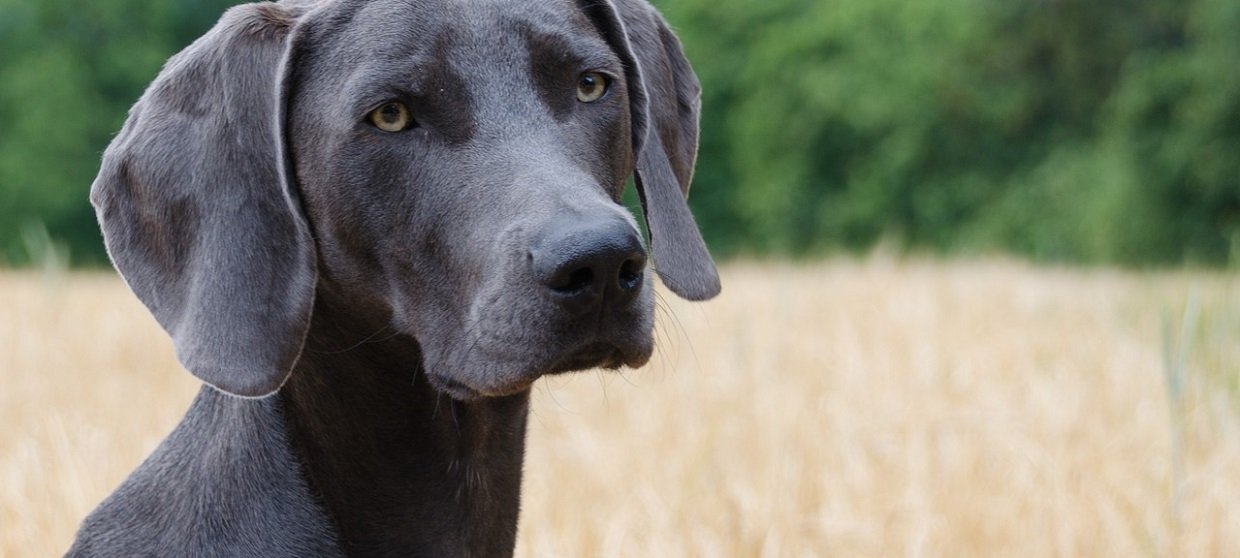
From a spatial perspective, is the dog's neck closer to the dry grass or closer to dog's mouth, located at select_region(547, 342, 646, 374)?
dog's mouth, located at select_region(547, 342, 646, 374)

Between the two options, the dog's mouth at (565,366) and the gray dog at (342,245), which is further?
the gray dog at (342,245)

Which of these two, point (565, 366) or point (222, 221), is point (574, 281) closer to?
point (565, 366)

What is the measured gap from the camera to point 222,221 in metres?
2.65

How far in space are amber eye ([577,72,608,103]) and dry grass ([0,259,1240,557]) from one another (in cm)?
54

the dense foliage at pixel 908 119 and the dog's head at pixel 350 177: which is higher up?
the dog's head at pixel 350 177

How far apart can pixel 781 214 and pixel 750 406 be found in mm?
28868

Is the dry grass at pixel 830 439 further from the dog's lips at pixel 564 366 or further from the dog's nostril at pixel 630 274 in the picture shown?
the dog's nostril at pixel 630 274

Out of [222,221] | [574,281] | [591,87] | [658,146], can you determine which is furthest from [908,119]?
[574,281]

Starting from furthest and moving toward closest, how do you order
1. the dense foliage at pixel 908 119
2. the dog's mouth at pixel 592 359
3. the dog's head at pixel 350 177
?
the dense foliage at pixel 908 119
the dog's head at pixel 350 177
the dog's mouth at pixel 592 359

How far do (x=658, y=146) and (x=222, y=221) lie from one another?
999 millimetres

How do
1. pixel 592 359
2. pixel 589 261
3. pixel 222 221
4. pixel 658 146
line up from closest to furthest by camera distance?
pixel 589 261
pixel 592 359
pixel 222 221
pixel 658 146

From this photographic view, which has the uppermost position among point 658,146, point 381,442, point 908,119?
point 658,146

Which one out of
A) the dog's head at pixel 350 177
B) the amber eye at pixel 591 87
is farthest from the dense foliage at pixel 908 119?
the dog's head at pixel 350 177

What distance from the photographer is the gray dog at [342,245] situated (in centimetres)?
260
